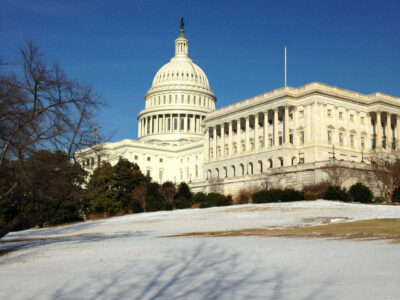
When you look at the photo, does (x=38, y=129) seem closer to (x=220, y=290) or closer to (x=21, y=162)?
(x=21, y=162)

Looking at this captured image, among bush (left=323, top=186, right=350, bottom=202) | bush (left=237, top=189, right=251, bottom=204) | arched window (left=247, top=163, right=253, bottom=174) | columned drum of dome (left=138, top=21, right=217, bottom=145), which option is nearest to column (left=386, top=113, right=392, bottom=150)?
arched window (left=247, top=163, right=253, bottom=174)

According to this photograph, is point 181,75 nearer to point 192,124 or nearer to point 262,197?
point 192,124

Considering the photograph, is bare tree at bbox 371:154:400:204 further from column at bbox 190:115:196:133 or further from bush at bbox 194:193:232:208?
column at bbox 190:115:196:133

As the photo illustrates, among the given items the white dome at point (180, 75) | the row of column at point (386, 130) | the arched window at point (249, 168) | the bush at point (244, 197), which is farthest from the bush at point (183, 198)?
the white dome at point (180, 75)

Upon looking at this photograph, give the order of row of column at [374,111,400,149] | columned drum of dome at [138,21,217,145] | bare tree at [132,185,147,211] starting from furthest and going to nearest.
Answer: columned drum of dome at [138,21,217,145] → row of column at [374,111,400,149] → bare tree at [132,185,147,211]

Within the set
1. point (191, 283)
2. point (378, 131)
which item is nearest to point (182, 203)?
point (378, 131)

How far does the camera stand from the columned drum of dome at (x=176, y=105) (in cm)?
16150

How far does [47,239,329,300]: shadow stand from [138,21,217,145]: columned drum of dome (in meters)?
135

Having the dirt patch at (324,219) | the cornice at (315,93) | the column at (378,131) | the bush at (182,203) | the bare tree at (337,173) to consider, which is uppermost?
the cornice at (315,93)

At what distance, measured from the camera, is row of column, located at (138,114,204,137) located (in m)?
163

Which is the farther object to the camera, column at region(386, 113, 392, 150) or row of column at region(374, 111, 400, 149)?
column at region(386, 113, 392, 150)

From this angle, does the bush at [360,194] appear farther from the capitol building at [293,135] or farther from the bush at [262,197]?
the capitol building at [293,135]

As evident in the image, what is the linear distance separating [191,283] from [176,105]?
147598 millimetres

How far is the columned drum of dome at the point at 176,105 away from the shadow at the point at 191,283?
13462cm
